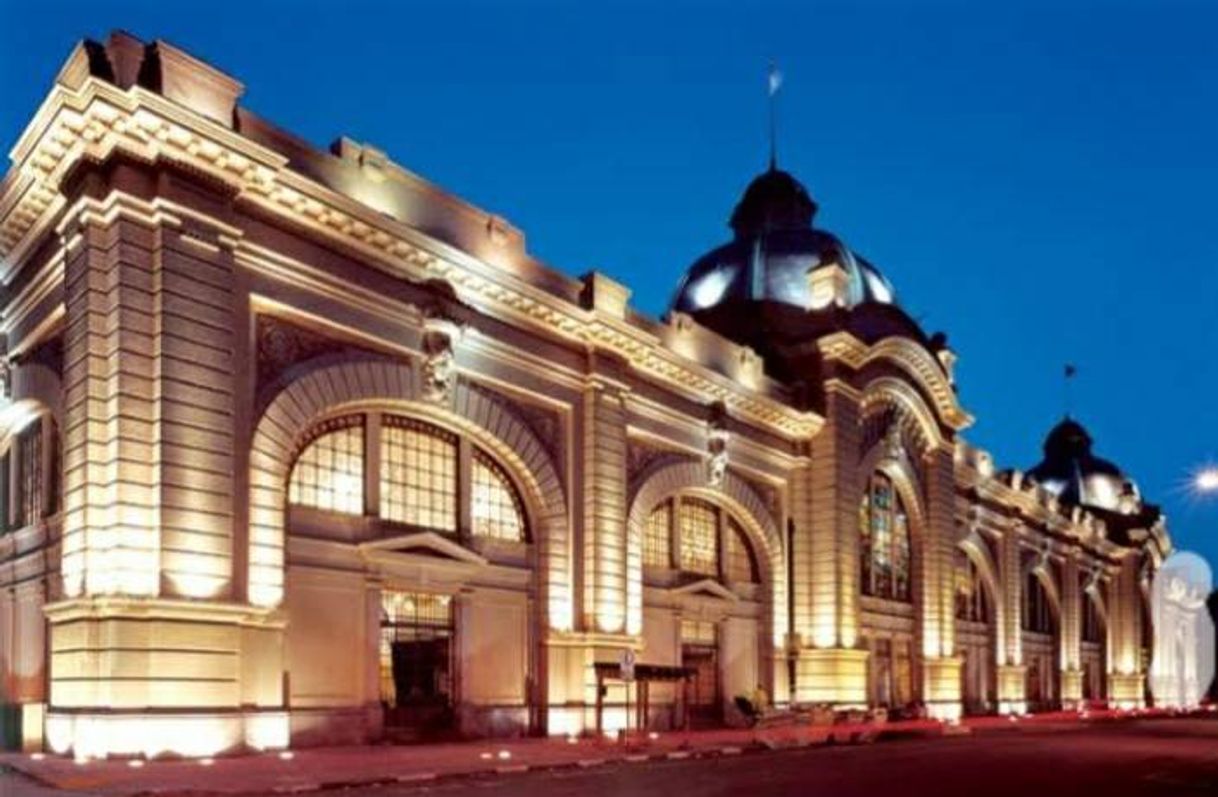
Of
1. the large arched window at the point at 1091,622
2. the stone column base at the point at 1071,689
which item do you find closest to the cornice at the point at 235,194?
the stone column base at the point at 1071,689

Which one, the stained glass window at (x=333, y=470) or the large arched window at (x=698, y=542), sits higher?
the stained glass window at (x=333, y=470)

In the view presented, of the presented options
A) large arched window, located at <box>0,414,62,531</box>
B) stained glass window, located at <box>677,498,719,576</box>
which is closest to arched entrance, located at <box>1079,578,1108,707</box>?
stained glass window, located at <box>677,498,719,576</box>

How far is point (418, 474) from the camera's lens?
99.2 ft

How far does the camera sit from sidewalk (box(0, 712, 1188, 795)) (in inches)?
717

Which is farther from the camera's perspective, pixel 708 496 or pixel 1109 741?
pixel 708 496

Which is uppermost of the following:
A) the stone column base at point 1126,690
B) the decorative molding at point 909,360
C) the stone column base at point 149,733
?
the decorative molding at point 909,360

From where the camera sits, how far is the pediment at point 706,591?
39.8 m

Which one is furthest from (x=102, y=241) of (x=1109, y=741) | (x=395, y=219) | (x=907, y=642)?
(x=907, y=642)

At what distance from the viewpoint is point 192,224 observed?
A: 79.8 feet

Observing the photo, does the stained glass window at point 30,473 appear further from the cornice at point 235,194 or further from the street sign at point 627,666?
the street sign at point 627,666

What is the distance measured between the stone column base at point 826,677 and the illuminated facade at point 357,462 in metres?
0.11

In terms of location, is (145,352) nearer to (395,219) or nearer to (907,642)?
(395,219)

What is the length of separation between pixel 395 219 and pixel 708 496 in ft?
55.6

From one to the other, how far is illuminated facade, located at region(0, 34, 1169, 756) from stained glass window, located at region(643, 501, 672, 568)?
0.31 ft
